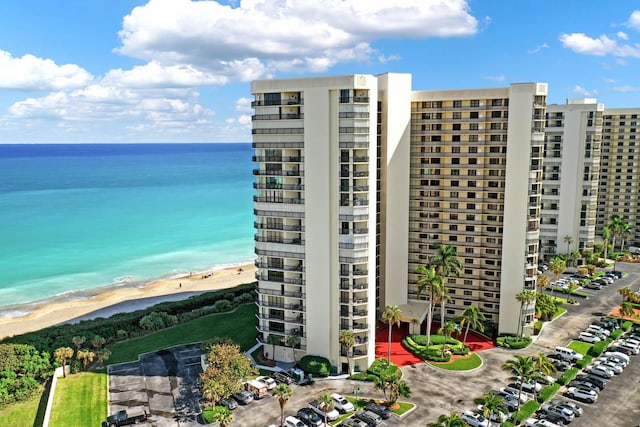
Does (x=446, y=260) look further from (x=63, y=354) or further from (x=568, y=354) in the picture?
(x=63, y=354)

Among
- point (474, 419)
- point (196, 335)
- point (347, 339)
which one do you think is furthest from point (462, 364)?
point (196, 335)

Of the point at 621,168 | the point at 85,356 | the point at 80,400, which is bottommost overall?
the point at 80,400

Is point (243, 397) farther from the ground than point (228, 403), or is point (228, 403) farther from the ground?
point (243, 397)

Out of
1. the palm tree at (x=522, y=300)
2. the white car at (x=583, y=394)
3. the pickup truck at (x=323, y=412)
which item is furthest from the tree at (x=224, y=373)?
the palm tree at (x=522, y=300)

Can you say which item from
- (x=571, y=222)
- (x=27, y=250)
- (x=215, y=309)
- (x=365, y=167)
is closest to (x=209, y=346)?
(x=215, y=309)

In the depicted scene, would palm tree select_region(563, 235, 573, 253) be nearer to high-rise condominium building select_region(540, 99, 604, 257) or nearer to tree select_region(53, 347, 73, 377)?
high-rise condominium building select_region(540, 99, 604, 257)

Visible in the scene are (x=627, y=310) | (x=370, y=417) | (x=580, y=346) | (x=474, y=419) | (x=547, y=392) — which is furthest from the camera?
(x=627, y=310)
